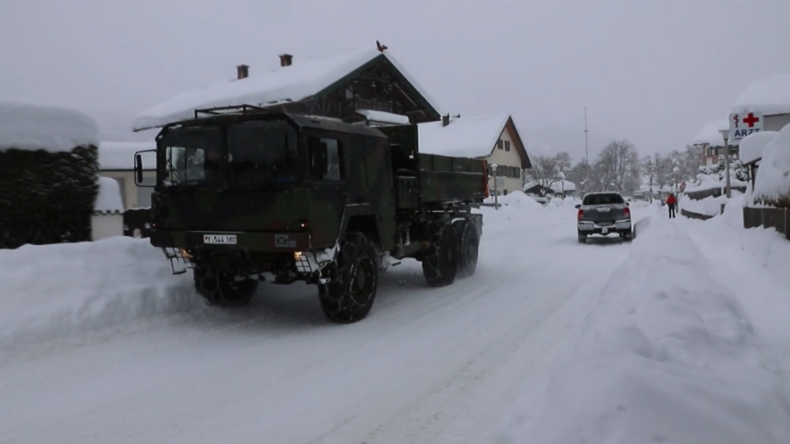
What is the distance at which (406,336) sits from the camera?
7000 mm

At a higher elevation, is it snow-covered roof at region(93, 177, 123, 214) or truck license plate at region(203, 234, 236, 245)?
snow-covered roof at region(93, 177, 123, 214)

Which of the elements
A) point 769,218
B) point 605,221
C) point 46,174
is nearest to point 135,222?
point 46,174

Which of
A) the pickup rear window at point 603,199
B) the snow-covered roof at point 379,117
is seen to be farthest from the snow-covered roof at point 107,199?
the pickup rear window at point 603,199

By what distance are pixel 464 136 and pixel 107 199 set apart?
42212mm

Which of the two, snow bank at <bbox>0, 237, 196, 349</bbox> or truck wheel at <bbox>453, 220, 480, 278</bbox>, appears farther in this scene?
truck wheel at <bbox>453, 220, 480, 278</bbox>

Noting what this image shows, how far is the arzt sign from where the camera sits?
1658 cm

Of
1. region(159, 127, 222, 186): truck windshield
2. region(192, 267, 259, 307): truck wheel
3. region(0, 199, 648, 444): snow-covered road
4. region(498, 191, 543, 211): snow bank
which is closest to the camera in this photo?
region(0, 199, 648, 444): snow-covered road

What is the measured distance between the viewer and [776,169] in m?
10.2

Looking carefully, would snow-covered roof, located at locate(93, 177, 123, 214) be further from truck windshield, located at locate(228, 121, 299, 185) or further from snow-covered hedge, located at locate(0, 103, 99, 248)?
truck windshield, located at locate(228, 121, 299, 185)

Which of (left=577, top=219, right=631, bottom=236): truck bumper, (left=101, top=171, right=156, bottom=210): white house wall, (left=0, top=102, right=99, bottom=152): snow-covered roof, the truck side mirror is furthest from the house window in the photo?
(left=101, top=171, right=156, bottom=210): white house wall

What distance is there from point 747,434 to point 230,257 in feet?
18.4

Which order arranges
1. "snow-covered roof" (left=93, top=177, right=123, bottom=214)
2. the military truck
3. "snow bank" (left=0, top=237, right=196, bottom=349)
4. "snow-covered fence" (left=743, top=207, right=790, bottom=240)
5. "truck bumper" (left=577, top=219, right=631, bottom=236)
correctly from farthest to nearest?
"truck bumper" (left=577, top=219, right=631, bottom=236) → "snow-covered roof" (left=93, top=177, right=123, bottom=214) → "snow-covered fence" (left=743, top=207, right=790, bottom=240) → the military truck → "snow bank" (left=0, top=237, right=196, bottom=349)

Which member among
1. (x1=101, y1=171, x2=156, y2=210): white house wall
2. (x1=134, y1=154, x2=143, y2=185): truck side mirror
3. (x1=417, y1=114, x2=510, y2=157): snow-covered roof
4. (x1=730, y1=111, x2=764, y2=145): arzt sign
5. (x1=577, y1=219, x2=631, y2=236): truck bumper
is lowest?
(x1=577, y1=219, x2=631, y2=236): truck bumper

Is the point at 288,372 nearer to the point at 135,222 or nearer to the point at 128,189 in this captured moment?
the point at 135,222
